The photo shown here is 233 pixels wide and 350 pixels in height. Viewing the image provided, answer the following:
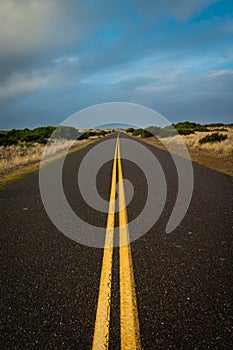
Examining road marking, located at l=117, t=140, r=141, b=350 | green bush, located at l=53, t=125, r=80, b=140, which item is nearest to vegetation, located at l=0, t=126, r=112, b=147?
green bush, located at l=53, t=125, r=80, b=140

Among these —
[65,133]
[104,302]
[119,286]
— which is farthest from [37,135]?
[104,302]

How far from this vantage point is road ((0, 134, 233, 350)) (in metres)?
2.40

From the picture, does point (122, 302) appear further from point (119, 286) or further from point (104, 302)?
point (119, 286)

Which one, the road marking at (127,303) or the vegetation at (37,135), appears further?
the vegetation at (37,135)

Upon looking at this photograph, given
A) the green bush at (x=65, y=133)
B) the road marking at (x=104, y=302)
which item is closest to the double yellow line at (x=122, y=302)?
the road marking at (x=104, y=302)

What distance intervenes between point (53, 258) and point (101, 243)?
33.3 inches

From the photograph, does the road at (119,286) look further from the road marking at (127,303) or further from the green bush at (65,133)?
the green bush at (65,133)

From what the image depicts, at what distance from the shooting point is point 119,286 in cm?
316

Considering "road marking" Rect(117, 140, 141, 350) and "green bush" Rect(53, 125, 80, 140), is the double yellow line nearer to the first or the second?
"road marking" Rect(117, 140, 141, 350)

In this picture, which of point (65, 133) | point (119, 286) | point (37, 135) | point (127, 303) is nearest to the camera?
point (127, 303)

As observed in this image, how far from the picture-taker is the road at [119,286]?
240cm

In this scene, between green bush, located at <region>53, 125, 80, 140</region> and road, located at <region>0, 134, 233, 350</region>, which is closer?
road, located at <region>0, 134, 233, 350</region>

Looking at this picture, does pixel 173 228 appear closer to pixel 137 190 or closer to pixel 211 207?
pixel 211 207

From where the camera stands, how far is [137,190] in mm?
8086
